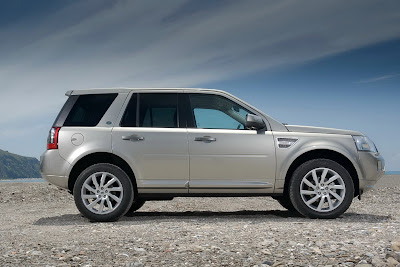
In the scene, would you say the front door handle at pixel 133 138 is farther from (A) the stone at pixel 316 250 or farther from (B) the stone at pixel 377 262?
(B) the stone at pixel 377 262

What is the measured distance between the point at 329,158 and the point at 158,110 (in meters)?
2.78

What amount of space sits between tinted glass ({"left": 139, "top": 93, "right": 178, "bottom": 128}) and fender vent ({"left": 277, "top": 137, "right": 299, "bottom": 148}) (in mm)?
1572

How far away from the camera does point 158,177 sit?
703 centimetres

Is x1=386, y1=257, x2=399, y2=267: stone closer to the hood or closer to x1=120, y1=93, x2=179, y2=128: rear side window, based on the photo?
the hood

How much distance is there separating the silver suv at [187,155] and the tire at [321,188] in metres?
0.02

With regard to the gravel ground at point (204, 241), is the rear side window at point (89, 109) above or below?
above

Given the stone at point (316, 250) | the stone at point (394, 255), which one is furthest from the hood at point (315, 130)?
the stone at point (394, 255)

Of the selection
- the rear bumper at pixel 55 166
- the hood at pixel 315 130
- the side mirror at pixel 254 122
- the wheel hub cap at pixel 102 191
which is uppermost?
the side mirror at pixel 254 122

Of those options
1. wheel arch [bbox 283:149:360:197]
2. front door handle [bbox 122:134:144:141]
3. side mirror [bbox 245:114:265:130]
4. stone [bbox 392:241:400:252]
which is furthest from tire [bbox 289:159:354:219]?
front door handle [bbox 122:134:144:141]

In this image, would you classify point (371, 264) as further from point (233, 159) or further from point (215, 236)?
point (233, 159)

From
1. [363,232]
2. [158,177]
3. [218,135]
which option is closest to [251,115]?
[218,135]

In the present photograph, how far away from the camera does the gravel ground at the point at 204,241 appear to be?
468 cm

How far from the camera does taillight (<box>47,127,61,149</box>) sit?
7.10m

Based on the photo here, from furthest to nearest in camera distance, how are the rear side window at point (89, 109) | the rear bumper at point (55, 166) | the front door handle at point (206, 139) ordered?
1. the rear side window at point (89, 109)
2. the rear bumper at point (55, 166)
3. the front door handle at point (206, 139)
